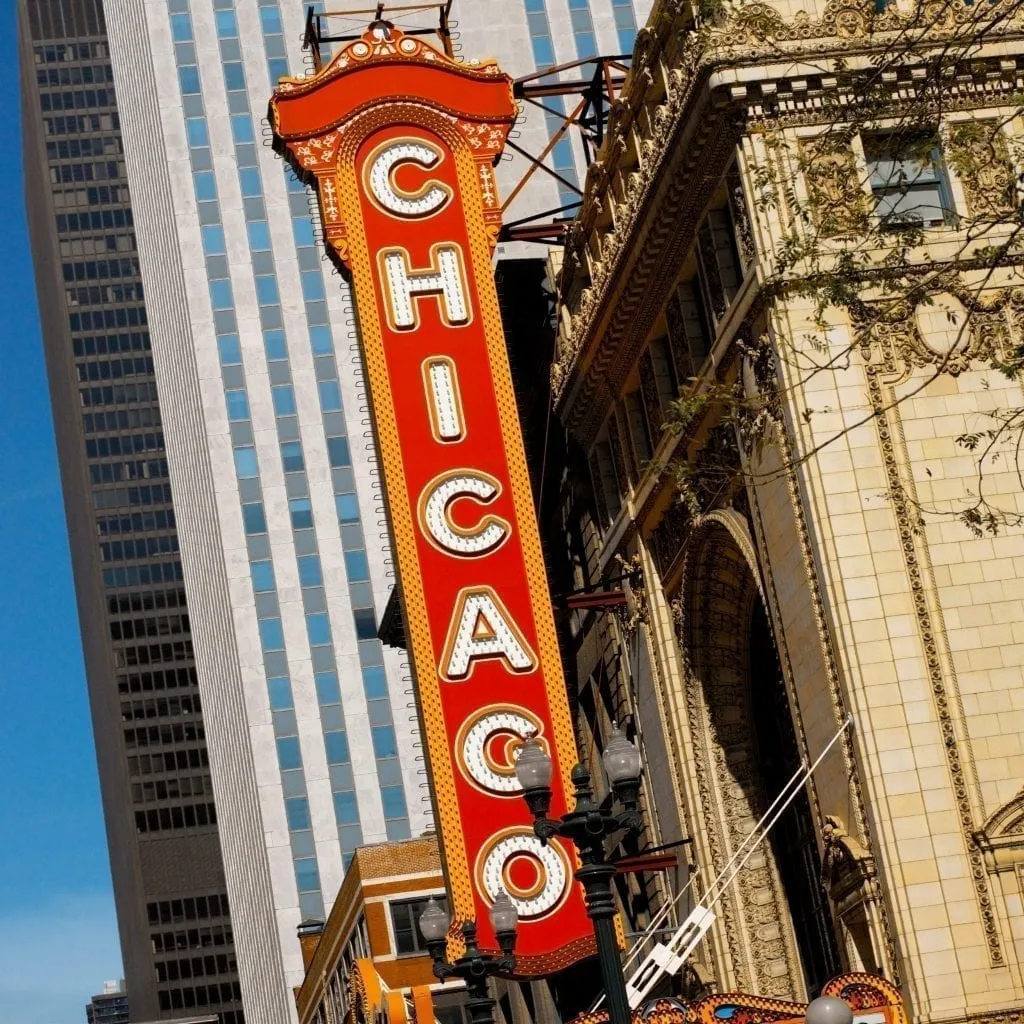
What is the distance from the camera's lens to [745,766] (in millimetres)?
35469

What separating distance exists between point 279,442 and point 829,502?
88288 mm

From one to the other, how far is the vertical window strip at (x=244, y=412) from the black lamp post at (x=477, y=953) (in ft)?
270

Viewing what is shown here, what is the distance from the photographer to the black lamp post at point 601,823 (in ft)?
66.5

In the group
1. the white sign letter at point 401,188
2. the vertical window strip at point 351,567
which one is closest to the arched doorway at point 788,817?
the white sign letter at point 401,188

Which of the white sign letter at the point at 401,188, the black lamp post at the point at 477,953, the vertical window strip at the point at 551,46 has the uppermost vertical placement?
the vertical window strip at the point at 551,46

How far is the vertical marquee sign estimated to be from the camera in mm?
35031

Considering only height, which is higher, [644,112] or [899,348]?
[644,112]

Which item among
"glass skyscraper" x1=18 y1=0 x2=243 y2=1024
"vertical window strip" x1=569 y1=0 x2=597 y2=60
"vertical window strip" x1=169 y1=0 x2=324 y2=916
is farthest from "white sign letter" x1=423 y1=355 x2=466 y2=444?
"glass skyscraper" x1=18 y1=0 x2=243 y2=1024

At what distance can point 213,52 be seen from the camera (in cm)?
11544

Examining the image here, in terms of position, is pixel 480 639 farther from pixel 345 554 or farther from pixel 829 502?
pixel 345 554

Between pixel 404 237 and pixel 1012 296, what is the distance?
13.0 m

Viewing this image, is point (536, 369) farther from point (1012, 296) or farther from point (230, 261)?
point (230, 261)

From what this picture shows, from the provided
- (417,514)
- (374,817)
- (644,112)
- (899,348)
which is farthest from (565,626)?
(374,817)

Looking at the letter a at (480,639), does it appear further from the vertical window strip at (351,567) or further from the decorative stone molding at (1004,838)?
the vertical window strip at (351,567)
